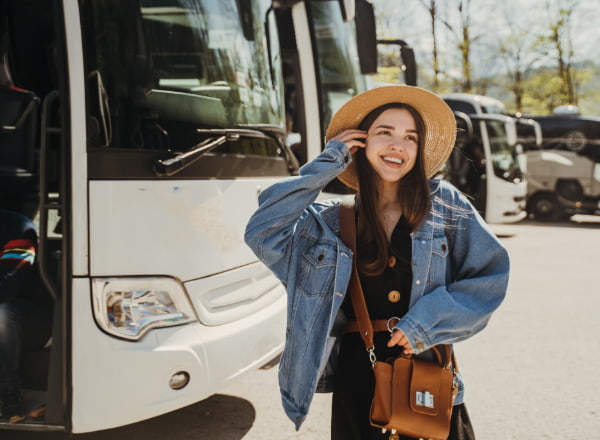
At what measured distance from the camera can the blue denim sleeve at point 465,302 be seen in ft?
6.43

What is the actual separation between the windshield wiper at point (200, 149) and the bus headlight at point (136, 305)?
49 centimetres

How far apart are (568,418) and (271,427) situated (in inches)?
69.5

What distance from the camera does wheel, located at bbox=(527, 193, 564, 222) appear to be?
15938 millimetres

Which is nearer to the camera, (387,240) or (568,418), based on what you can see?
(387,240)

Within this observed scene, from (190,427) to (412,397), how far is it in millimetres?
2004

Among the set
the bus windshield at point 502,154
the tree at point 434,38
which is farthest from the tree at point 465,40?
the bus windshield at point 502,154

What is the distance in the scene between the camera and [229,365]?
3.04m

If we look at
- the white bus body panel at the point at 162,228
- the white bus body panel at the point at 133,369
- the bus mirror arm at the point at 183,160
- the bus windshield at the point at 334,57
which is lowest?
the white bus body panel at the point at 133,369

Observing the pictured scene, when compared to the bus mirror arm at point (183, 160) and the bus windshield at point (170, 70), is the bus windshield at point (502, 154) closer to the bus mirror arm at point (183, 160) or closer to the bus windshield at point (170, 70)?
the bus windshield at point (170, 70)

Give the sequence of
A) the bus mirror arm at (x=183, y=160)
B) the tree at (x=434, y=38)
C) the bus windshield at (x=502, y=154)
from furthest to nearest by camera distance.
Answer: the tree at (x=434, y=38) < the bus windshield at (x=502, y=154) < the bus mirror arm at (x=183, y=160)

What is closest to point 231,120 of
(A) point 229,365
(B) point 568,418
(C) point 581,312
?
(A) point 229,365

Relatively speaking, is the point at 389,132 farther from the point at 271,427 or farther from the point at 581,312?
the point at 581,312

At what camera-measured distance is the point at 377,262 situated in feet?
6.88

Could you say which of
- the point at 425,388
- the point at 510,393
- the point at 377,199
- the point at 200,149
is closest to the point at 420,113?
the point at 377,199
